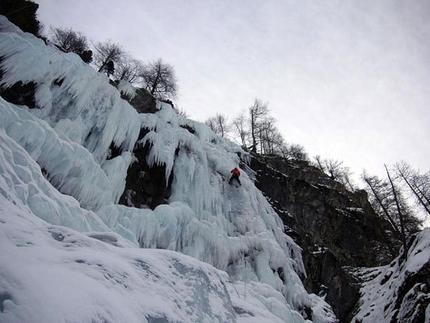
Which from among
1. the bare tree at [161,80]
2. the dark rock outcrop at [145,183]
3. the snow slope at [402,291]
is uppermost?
the bare tree at [161,80]

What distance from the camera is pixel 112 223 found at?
6.32 metres

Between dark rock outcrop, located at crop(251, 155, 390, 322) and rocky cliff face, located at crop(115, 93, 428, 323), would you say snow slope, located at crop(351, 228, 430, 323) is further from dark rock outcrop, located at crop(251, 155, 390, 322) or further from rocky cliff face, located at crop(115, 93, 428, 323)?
dark rock outcrop, located at crop(251, 155, 390, 322)

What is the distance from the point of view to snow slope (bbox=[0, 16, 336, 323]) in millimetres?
1924

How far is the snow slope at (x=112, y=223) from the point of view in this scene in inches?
75.7

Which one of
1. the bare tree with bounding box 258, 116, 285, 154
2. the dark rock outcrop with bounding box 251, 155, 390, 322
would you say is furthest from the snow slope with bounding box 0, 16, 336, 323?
the bare tree with bounding box 258, 116, 285, 154

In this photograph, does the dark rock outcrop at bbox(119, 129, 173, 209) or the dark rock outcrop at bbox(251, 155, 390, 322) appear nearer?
the dark rock outcrop at bbox(119, 129, 173, 209)

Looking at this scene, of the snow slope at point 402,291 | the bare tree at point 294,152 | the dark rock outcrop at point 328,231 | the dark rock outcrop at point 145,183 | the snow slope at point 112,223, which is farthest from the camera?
the bare tree at point 294,152

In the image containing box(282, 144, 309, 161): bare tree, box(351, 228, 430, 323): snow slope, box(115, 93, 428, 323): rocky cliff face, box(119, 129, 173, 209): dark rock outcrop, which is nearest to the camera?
box(351, 228, 430, 323): snow slope

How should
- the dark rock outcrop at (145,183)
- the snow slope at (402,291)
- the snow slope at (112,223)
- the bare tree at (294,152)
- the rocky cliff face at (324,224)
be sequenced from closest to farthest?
the snow slope at (112,223) < the snow slope at (402,291) < the dark rock outcrop at (145,183) < the rocky cliff face at (324,224) < the bare tree at (294,152)

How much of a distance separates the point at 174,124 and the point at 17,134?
704 centimetres

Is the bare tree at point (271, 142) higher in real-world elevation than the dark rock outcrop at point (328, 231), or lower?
higher

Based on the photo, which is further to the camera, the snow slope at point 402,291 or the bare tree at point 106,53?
the bare tree at point 106,53

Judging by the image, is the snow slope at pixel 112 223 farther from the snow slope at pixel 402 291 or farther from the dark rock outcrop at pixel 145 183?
the snow slope at pixel 402 291

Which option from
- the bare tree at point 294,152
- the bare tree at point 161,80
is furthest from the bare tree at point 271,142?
the bare tree at point 161,80
